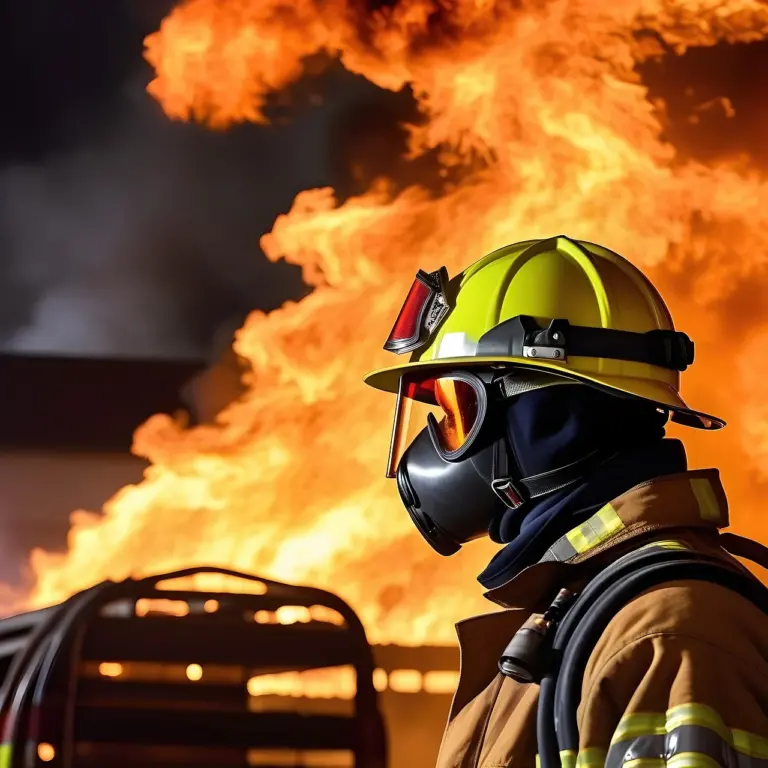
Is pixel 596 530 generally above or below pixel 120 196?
below

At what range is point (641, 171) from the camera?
7078mm

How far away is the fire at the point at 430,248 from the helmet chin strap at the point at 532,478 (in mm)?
5060

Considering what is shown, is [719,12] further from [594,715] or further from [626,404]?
[594,715]

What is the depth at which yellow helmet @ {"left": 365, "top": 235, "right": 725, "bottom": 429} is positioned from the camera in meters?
1.93

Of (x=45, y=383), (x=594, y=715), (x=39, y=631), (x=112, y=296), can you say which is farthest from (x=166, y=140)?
(x=594, y=715)

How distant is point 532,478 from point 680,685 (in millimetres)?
514

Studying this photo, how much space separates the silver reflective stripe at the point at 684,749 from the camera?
1.29 meters

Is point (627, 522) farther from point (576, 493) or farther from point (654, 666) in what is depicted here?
point (654, 666)

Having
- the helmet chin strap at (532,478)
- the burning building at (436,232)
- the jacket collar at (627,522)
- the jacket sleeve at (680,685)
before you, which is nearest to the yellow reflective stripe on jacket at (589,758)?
the jacket sleeve at (680,685)

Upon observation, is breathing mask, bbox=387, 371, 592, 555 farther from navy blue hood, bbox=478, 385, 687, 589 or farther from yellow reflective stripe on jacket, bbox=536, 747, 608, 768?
yellow reflective stripe on jacket, bbox=536, 747, 608, 768

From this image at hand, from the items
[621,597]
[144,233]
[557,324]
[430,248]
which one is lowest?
[621,597]

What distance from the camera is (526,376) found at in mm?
1919

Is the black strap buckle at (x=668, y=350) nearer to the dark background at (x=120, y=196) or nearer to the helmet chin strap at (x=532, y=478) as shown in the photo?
the helmet chin strap at (x=532, y=478)

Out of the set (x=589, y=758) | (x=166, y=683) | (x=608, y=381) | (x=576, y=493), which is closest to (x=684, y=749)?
(x=589, y=758)
